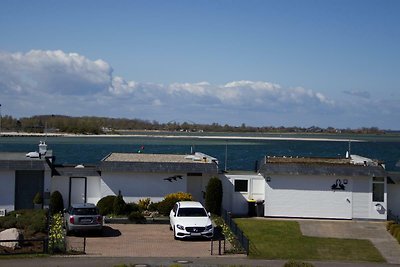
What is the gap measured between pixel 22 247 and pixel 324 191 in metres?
16.9

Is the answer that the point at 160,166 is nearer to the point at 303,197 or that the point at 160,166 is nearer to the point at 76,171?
the point at 76,171

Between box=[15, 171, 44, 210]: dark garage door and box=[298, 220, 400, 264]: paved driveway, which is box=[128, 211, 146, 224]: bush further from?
box=[298, 220, 400, 264]: paved driveway

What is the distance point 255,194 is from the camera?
34031mm

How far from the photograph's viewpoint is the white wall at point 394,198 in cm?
3353

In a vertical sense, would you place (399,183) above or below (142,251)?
above

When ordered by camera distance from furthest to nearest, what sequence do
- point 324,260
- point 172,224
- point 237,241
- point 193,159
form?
point 193,159 → point 172,224 → point 237,241 → point 324,260

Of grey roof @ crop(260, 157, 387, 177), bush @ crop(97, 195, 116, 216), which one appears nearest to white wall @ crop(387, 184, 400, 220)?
grey roof @ crop(260, 157, 387, 177)

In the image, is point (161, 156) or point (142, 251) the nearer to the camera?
point (142, 251)

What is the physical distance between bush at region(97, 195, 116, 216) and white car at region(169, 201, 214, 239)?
4.71m

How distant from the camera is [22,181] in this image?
32.4 meters

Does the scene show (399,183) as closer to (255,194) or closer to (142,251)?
(255,194)

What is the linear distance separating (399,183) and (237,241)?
11745 mm

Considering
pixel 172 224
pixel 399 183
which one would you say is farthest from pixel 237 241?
pixel 399 183

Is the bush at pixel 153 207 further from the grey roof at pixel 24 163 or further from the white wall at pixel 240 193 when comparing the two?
the grey roof at pixel 24 163
